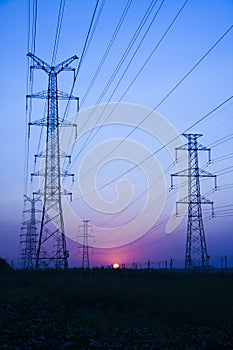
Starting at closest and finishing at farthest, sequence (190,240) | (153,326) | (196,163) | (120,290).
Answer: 1. (153,326)
2. (120,290)
3. (190,240)
4. (196,163)

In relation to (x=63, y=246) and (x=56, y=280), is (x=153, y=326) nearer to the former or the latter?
(x=56, y=280)

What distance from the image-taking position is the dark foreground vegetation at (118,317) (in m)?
12.0

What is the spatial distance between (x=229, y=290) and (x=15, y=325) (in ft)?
34.3

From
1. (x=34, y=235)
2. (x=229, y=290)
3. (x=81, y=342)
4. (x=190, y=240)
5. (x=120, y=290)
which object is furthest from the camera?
(x=34, y=235)

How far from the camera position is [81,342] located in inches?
454

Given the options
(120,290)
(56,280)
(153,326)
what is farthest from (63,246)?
(153,326)

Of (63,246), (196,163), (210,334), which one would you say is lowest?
(210,334)

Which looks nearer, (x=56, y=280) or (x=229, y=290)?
(x=229, y=290)

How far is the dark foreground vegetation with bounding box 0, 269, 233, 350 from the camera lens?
12.0 metres

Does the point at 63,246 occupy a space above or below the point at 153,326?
above

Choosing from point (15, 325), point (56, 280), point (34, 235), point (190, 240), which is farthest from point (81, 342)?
point (34, 235)

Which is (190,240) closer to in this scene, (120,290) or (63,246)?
(63,246)

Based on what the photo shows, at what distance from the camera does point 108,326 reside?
48.6 ft

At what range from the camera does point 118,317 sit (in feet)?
57.1
